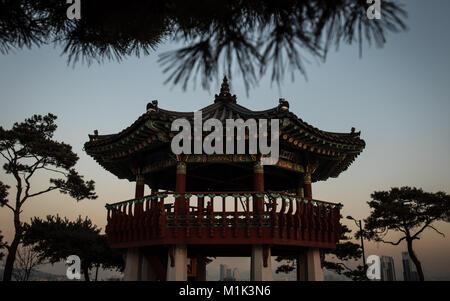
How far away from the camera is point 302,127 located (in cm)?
1166

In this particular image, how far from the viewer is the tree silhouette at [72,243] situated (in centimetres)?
2699

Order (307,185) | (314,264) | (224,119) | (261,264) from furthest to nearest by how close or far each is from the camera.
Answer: (307,185) → (224,119) → (314,264) → (261,264)

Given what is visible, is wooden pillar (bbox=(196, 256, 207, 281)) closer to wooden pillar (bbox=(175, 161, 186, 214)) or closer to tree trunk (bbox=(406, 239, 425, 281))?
wooden pillar (bbox=(175, 161, 186, 214))

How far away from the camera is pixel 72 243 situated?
29.0m

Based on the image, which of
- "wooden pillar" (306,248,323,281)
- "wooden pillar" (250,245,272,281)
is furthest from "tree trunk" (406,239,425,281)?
"wooden pillar" (250,245,272,281)

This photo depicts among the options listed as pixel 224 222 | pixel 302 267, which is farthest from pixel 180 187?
pixel 302 267

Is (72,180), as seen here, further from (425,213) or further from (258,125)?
(425,213)

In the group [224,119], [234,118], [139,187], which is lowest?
[139,187]

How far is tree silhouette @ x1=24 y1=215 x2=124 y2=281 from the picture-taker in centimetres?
2699

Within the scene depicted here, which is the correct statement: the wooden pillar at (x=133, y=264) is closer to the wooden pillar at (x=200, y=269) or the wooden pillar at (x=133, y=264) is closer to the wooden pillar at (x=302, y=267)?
the wooden pillar at (x=200, y=269)

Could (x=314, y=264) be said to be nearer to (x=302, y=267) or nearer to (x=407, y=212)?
(x=302, y=267)

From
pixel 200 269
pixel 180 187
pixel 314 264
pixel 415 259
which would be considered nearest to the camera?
pixel 180 187

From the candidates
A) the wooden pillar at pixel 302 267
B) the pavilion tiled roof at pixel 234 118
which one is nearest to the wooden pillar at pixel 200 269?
the wooden pillar at pixel 302 267
